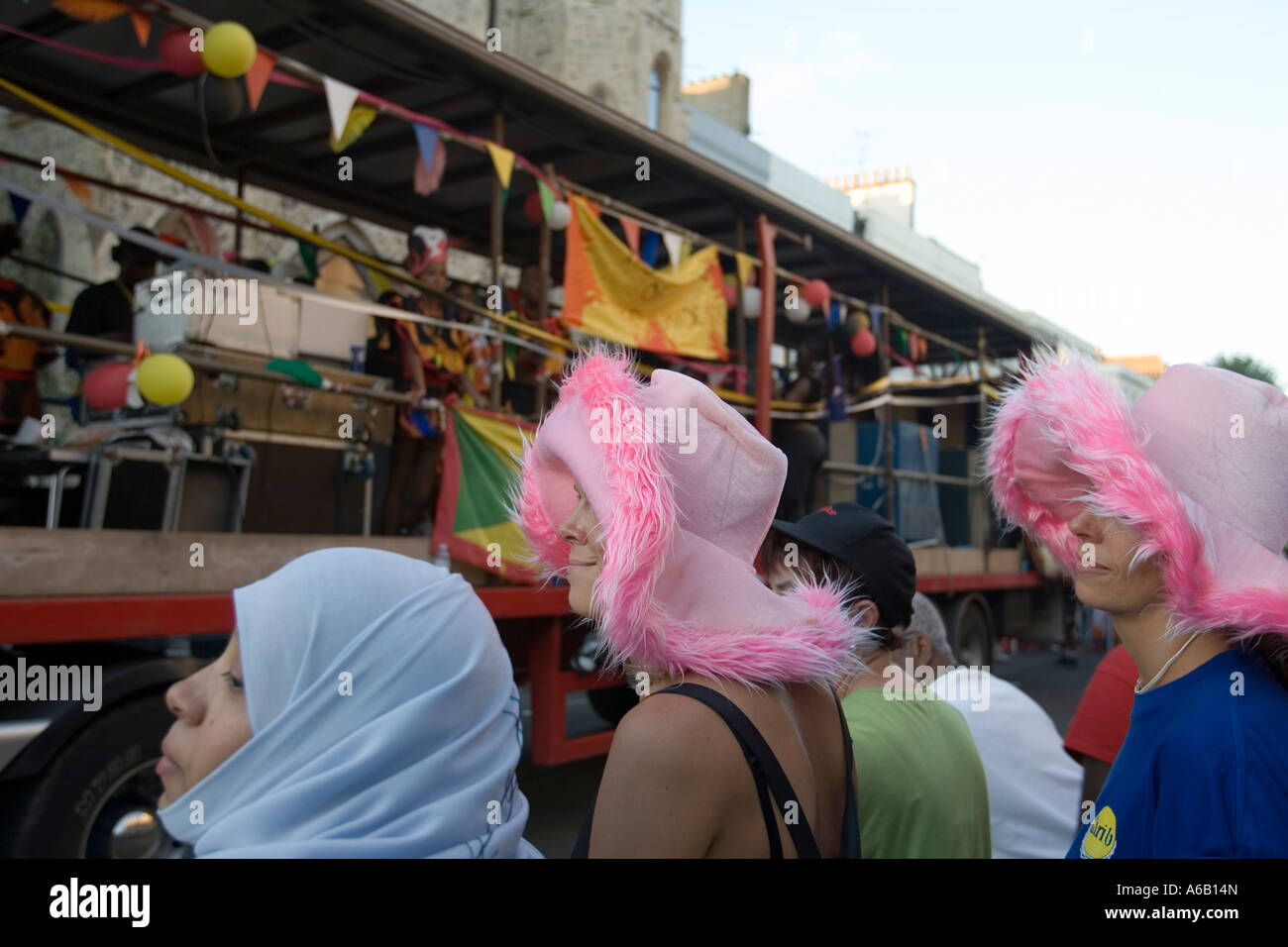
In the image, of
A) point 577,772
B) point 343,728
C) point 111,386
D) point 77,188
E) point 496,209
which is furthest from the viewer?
point 577,772

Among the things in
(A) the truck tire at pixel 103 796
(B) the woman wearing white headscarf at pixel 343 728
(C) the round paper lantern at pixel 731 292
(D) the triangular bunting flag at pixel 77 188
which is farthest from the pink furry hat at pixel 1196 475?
(C) the round paper lantern at pixel 731 292

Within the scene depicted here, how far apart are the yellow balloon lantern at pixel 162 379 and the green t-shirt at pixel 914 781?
309cm

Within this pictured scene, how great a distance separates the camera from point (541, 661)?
16.3ft

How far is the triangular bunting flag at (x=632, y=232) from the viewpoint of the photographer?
6.62 metres

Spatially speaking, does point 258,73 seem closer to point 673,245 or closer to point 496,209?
point 496,209

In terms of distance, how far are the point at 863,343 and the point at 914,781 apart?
7.80 meters

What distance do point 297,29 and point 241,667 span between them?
4.84 meters

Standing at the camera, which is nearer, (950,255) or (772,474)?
(772,474)

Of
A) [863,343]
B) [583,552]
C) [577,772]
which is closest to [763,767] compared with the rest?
[583,552]

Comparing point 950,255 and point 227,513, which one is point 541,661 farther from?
point 950,255

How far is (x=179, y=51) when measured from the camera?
412cm

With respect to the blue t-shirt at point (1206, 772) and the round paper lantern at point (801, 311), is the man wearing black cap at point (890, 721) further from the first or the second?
the round paper lantern at point (801, 311)
